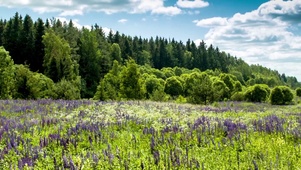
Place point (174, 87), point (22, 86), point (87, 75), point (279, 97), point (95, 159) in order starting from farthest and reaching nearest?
point (87, 75) → point (174, 87) → point (279, 97) → point (22, 86) → point (95, 159)

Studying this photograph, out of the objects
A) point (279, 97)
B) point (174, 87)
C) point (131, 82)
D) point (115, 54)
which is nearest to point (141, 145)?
point (131, 82)

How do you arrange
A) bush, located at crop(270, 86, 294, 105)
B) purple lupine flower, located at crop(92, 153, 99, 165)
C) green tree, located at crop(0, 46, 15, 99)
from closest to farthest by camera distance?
1. purple lupine flower, located at crop(92, 153, 99, 165)
2. green tree, located at crop(0, 46, 15, 99)
3. bush, located at crop(270, 86, 294, 105)

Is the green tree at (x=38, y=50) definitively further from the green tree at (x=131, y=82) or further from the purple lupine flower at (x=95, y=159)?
the purple lupine flower at (x=95, y=159)

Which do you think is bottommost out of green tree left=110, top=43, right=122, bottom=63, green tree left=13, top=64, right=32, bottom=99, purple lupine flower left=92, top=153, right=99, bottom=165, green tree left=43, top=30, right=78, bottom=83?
purple lupine flower left=92, top=153, right=99, bottom=165

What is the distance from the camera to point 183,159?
755 centimetres

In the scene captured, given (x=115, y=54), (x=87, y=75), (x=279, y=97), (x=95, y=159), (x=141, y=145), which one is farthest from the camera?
(x=115, y=54)

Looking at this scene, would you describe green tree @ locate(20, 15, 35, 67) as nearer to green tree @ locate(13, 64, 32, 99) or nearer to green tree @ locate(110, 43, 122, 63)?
green tree @ locate(110, 43, 122, 63)

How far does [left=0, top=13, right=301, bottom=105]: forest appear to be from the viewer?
35438 millimetres

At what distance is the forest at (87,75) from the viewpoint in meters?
35.4

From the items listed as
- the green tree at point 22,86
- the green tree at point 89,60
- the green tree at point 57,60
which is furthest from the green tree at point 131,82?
the green tree at point 89,60

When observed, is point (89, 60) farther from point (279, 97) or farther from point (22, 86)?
point (22, 86)

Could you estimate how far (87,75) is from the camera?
306 feet

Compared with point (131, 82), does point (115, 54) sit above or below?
above

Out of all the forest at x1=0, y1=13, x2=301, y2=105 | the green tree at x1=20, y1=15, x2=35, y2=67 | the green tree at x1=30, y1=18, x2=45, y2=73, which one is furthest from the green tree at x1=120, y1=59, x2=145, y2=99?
the green tree at x1=20, y1=15, x2=35, y2=67
